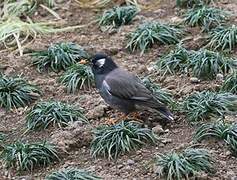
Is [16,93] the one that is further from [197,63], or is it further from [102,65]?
[197,63]

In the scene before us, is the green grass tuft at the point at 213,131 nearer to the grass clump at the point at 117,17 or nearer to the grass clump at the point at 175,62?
the grass clump at the point at 175,62

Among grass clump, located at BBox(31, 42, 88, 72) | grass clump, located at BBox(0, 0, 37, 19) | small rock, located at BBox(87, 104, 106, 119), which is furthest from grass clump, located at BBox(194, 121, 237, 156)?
grass clump, located at BBox(0, 0, 37, 19)

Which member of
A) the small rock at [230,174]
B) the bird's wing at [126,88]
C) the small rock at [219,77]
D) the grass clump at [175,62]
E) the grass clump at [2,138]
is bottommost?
the grass clump at [2,138]

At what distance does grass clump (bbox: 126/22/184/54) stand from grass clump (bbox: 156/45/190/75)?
512mm

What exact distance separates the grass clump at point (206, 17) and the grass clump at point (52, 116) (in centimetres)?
238

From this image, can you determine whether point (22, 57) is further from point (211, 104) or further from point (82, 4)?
point (211, 104)

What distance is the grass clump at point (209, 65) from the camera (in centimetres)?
758

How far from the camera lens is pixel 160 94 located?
7.11 metres

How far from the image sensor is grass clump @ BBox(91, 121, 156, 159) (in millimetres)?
6258

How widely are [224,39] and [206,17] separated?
0.63 metres

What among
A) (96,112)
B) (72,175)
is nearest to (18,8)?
(96,112)

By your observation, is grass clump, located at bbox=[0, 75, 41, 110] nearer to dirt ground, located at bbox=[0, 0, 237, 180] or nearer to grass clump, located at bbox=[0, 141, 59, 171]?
dirt ground, located at bbox=[0, 0, 237, 180]

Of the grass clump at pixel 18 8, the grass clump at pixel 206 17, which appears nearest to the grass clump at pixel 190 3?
the grass clump at pixel 206 17

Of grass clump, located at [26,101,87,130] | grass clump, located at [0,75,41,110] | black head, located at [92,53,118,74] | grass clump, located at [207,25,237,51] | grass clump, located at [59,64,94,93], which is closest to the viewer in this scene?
grass clump, located at [26,101,87,130]
